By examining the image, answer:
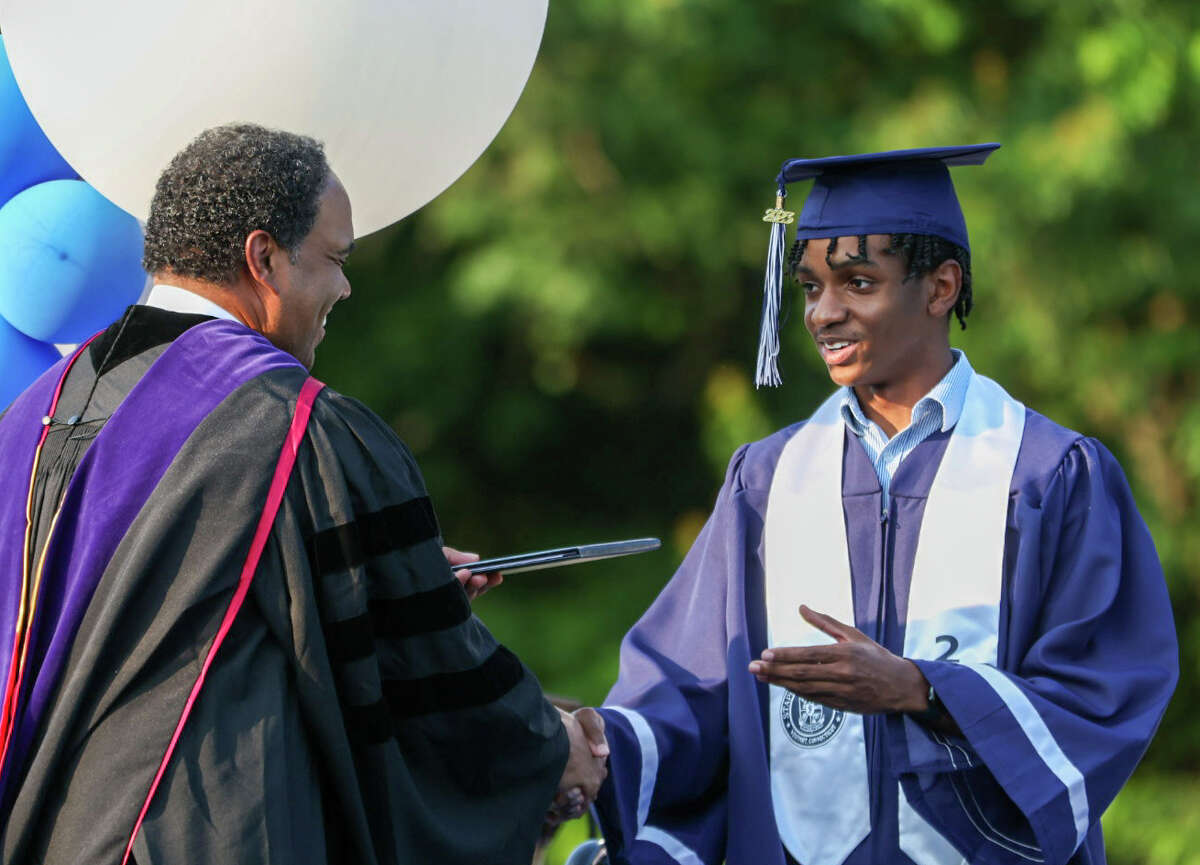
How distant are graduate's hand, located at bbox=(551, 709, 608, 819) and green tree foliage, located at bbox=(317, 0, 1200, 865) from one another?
3424 millimetres

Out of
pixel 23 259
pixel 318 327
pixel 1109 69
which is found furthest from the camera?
pixel 1109 69

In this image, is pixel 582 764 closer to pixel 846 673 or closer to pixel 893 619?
pixel 846 673

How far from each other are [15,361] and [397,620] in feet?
4.17

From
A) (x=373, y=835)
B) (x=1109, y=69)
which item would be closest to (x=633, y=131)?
(x=1109, y=69)

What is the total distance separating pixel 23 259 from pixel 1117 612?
218 cm

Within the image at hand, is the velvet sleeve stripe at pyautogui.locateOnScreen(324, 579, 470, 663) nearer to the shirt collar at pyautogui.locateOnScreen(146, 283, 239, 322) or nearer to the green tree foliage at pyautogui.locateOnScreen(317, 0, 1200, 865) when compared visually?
the shirt collar at pyautogui.locateOnScreen(146, 283, 239, 322)

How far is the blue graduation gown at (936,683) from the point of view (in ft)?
9.27

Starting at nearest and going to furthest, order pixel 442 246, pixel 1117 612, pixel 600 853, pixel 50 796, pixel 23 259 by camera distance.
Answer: pixel 50 796 → pixel 1117 612 → pixel 23 259 → pixel 600 853 → pixel 442 246

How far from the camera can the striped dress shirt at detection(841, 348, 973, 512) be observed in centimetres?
312

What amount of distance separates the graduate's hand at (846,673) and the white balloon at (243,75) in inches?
45.2

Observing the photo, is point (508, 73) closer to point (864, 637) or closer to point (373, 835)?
point (864, 637)

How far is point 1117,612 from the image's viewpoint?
2.94 meters

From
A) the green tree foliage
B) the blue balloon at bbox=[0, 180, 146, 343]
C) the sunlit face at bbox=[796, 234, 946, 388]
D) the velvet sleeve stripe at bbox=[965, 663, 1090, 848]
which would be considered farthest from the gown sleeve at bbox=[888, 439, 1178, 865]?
the green tree foliage

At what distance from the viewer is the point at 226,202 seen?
8.27ft
